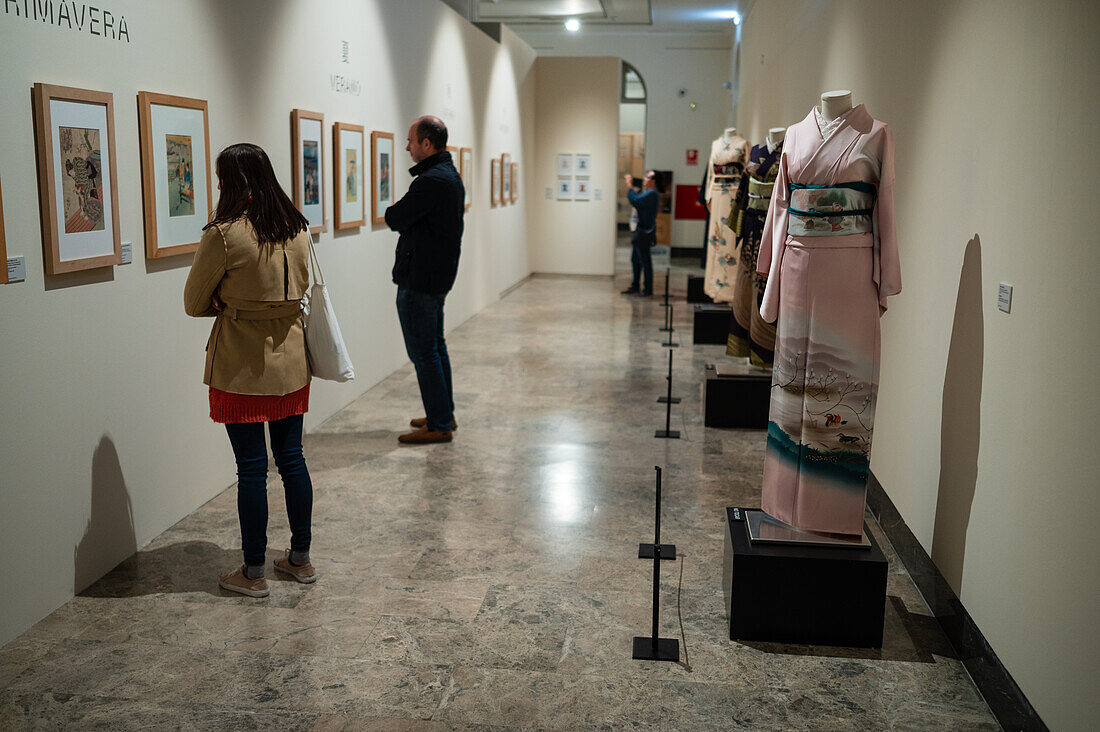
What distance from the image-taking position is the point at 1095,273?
2.66 metres

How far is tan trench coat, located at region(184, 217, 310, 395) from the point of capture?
Answer: 12.3ft

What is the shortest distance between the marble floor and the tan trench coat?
3.20ft

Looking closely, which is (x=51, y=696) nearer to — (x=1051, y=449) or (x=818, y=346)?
(x=818, y=346)

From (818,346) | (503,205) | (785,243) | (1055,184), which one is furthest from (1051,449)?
(503,205)

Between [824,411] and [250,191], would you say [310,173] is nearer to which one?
[250,191]

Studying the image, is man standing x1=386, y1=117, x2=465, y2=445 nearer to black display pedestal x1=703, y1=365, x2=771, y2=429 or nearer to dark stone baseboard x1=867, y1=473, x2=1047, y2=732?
black display pedestal x1=703, y1=365, x2=771, y2=429

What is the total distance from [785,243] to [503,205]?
10.7m

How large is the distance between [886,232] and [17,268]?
128 inches

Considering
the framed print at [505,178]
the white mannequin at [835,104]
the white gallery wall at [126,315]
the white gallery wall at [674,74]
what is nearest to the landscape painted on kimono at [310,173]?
the white gallery wall at [126,315]

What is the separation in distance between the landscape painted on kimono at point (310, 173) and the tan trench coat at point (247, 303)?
8.91 feet

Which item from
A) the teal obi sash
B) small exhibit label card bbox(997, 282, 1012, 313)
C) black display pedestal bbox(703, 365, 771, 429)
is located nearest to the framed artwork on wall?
black display pedestal bbox(703, 365, 771, 429)

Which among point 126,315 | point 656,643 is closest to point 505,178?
point 126,315

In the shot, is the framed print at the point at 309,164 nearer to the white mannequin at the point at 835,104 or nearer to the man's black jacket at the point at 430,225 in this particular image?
the man's black jacket at the point at 430,225

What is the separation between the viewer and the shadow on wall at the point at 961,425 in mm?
3557
